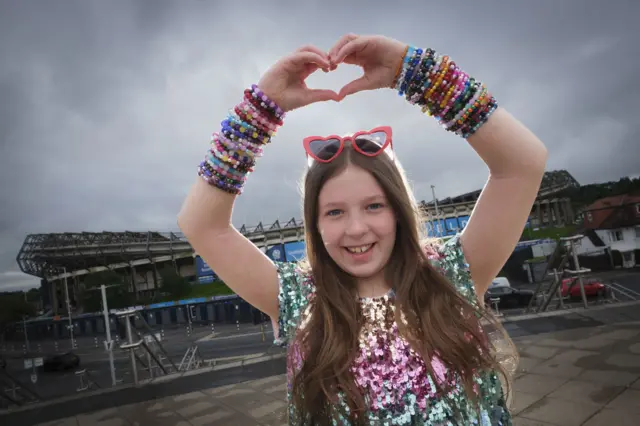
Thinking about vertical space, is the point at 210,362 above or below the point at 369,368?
below

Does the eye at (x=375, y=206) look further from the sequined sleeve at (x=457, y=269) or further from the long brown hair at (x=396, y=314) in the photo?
the sequined sleeve at (x=457, y=269)

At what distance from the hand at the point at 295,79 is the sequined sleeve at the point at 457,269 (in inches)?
29.5

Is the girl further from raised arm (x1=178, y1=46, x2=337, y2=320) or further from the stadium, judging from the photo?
the stadium

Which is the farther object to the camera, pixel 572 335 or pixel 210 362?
pixel 210 362

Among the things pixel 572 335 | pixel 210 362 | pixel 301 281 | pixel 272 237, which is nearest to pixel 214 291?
pixel 272 237

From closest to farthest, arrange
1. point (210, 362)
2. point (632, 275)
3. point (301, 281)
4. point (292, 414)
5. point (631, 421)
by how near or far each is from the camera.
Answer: point (292, 414), point (301, 281), point (631, 421), point (210, 362), point (632, 275)

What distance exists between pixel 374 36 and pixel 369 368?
1144mm

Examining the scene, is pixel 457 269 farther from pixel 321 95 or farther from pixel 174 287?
pixel 174 287

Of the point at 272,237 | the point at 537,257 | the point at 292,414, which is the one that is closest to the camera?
the point at 292,414

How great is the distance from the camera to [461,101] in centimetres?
117

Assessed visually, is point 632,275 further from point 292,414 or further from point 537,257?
point 292,414

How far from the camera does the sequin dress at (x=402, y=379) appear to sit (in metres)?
1.16

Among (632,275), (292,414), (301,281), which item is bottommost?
(632,275)

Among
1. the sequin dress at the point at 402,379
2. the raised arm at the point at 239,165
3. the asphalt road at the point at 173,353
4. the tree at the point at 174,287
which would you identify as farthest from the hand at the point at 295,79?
the tree at the point at 174,287
